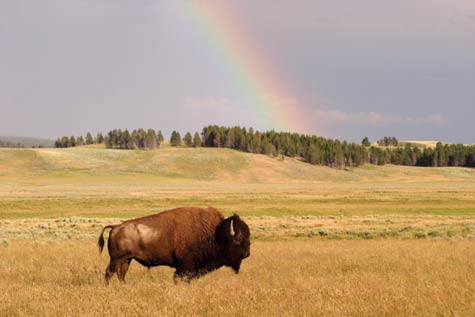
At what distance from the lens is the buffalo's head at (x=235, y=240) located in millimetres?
10484

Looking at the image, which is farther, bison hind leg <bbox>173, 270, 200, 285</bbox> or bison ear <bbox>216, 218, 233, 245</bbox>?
bison ear <bbox>216, 218, 233, 245</bbox>

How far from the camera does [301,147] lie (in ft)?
547

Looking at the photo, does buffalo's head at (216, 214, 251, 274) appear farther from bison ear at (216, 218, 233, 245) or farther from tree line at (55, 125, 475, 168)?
tree line at (55, 125, 475, 168)

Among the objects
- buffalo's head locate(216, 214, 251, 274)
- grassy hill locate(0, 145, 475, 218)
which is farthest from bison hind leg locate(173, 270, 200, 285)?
grassy hill locate(0, 145, 475, 218)

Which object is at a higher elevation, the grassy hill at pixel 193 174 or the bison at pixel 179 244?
the bison at pixel 179 244

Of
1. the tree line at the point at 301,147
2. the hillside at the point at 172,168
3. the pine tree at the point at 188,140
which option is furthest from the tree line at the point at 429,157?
the pine tree at the point at 188,140

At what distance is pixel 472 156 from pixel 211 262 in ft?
632

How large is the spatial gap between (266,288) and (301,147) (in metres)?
159

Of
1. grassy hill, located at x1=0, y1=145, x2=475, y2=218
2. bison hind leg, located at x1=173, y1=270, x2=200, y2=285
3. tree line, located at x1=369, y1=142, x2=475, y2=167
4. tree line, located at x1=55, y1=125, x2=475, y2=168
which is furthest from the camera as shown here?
tree line, located at x1=369, y1=142, x2=475, y2=167

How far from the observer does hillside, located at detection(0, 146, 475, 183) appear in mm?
117750

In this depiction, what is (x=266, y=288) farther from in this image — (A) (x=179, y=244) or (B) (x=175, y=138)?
(B) (x=175, y=138)

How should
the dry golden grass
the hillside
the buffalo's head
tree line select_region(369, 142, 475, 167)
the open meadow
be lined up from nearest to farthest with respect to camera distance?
the dry golden grass → the open meadow → the buffalo's head → the hillside → tree line select_region(369, 142, 475, 167)

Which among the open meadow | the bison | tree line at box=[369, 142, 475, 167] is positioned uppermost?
tree line at box=[369, 142, 475, 167]

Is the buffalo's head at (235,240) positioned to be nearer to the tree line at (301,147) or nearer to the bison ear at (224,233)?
the bison ear at (224,233)
